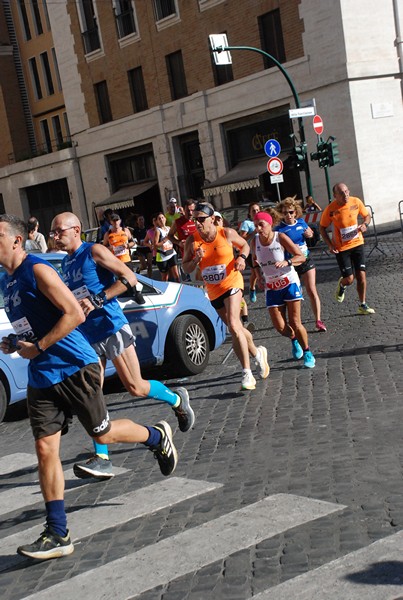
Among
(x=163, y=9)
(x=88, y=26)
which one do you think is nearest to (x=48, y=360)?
(x=163, y=9)

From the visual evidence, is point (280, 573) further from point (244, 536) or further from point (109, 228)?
point (109, 228)

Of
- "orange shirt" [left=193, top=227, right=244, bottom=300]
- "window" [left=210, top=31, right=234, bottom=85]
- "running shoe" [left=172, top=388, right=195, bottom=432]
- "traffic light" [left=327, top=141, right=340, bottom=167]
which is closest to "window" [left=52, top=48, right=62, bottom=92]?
"window" [left=210, top=31, right=234, bottom=85]

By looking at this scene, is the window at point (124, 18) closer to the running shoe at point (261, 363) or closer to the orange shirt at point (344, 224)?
the orange shirt at point (344, 224)

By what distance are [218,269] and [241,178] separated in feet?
79.4

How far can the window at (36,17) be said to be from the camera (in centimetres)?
4753

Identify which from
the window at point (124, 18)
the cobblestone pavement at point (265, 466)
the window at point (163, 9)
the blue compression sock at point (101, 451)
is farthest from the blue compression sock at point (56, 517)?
the window at point (124, 18)

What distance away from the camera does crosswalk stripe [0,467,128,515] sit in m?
6.28

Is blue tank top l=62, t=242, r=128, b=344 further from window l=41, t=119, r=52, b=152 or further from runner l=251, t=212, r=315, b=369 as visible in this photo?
window l=41, t=119, r=52, b=152

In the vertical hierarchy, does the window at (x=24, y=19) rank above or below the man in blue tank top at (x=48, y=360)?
above

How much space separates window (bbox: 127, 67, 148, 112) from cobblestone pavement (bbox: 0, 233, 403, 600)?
2906 centimetres

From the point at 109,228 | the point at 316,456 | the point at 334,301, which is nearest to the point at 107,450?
the point at 316,456

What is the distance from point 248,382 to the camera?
9.16 meters

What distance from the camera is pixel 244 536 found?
4961 millimetres

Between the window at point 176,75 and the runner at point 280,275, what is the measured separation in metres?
27.6
